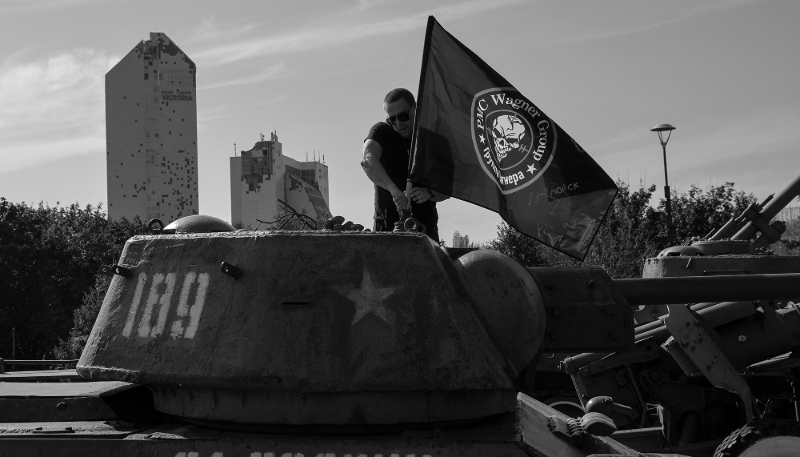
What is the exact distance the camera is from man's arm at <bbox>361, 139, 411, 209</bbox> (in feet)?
21.2

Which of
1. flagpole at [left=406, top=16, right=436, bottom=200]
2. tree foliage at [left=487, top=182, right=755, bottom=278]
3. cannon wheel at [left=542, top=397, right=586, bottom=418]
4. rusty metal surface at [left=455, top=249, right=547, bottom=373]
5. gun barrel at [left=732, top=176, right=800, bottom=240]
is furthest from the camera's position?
tree foliage at [left=487, top=182, right=755, bottom=278]

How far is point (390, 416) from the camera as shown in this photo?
4941 millimetres

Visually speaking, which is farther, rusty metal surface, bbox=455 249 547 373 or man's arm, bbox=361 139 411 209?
man's arm, bbox=361 139 411 209

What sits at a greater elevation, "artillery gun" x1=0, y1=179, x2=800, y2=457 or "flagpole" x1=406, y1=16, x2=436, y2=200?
"flagpole" x1=406, y1=16, x2=436, y2=200

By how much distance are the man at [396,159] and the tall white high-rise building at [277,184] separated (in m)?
0.44

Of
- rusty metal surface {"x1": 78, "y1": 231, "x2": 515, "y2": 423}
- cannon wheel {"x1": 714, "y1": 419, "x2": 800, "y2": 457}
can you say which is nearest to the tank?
rusty metal surface {"x1": 78, "y1": 231, "x2": 515, "y2": 423}

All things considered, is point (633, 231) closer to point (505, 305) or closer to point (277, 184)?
point (277, 184)

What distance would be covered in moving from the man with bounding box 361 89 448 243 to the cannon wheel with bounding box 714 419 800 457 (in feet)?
9.81

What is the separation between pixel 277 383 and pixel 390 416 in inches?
24.2

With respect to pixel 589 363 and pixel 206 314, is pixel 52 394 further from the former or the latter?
pixel 589 363

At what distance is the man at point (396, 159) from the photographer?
6859mm

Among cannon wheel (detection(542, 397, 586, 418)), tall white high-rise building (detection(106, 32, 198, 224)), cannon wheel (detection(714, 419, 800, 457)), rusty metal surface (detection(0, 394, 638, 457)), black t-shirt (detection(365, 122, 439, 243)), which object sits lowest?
cannon wheel (detection(542, 397, 586, 418))

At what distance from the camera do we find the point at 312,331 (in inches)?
196

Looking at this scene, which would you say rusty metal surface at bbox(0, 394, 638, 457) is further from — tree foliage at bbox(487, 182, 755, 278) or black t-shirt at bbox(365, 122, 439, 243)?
tree foliage at bbox(487, 182, 755, 278)
